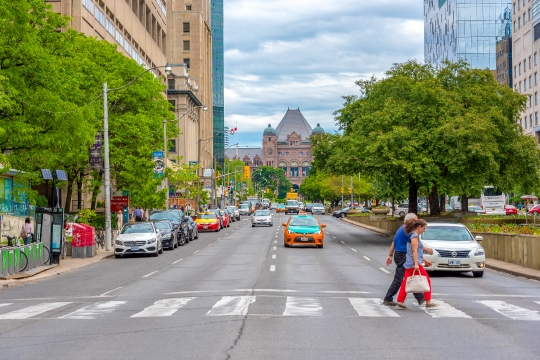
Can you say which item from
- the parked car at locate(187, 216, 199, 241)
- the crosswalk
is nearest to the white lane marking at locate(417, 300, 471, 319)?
the crosswalk

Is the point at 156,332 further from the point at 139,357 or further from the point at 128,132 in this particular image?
the point at 128,132

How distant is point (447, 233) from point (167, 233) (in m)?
17.0

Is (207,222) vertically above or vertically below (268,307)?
above

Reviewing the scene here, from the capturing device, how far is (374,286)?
59.8ft

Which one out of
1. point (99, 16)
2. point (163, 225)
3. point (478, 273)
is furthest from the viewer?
point (99, 16)

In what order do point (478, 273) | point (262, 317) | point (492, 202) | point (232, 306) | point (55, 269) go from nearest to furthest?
point (262, 317) < point (232, 306) < point (478, 273) < point (55, 269) < point (492, 202)

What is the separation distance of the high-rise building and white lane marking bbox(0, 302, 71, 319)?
96590 millimetres

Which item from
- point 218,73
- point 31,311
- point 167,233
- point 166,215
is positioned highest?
point 218,73

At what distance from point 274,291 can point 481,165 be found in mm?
24970

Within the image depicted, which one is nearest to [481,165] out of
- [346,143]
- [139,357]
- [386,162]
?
[386,162]

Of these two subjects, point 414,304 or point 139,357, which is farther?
point 414,304

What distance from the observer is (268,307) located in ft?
44.7

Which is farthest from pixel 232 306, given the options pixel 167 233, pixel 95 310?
pixel 167 233

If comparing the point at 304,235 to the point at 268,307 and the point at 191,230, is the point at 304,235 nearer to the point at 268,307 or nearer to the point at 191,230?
the point at 191,230
